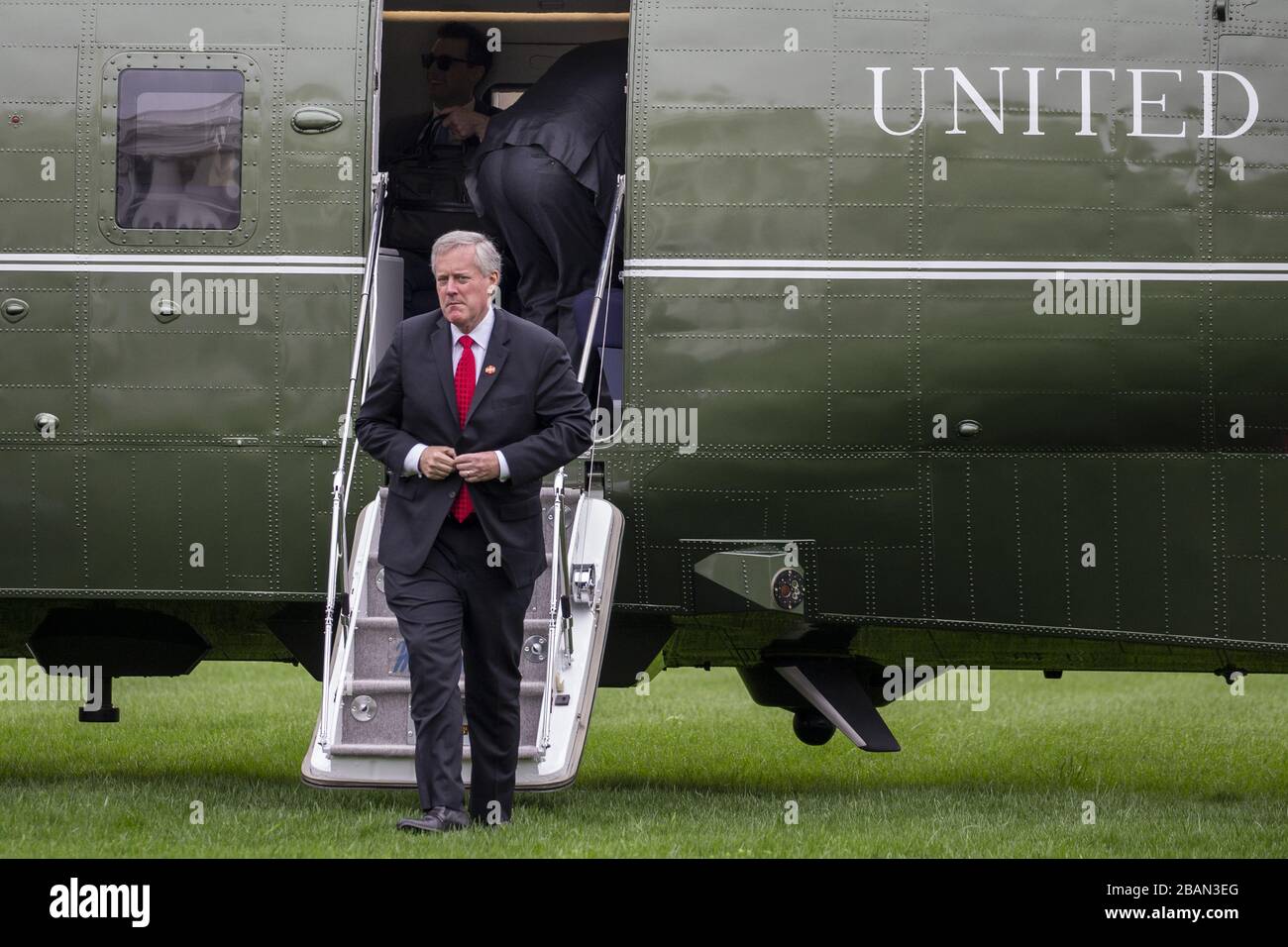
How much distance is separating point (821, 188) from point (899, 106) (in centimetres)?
47

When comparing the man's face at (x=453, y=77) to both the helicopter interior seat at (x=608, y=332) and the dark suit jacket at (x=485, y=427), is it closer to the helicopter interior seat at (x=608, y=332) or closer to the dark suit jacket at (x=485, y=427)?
the helicopter interior seat at (x=608, y=332)

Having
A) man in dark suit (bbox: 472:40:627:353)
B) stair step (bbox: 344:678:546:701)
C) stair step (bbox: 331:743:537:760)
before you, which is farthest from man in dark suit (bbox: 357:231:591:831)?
man in dark suit (bbox: 472:40:627:353)

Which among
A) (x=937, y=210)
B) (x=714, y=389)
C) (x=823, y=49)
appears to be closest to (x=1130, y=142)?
(x=937, y=210)

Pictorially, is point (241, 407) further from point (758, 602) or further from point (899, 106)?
point (899, 106)

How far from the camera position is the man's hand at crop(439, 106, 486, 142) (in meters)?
8.94

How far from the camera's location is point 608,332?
8469 millimetres

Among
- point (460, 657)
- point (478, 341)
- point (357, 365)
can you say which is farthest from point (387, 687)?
point (478, 341)

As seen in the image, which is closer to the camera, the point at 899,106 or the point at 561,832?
the point at 561,832

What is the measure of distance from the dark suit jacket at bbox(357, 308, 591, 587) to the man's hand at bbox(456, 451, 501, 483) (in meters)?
0.06

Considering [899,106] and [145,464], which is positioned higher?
[899,106]

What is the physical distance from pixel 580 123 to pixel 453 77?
96cm

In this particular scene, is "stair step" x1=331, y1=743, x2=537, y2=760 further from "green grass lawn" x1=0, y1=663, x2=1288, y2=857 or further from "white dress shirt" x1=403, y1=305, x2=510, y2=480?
"white dress shirt" x1=403, y1=305, x2=510, y2=480

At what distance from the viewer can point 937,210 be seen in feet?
25.5

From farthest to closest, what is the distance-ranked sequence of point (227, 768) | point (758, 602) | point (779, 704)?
1. point (227, 768)
2. point (779, 704)
3. point (758, 602)
